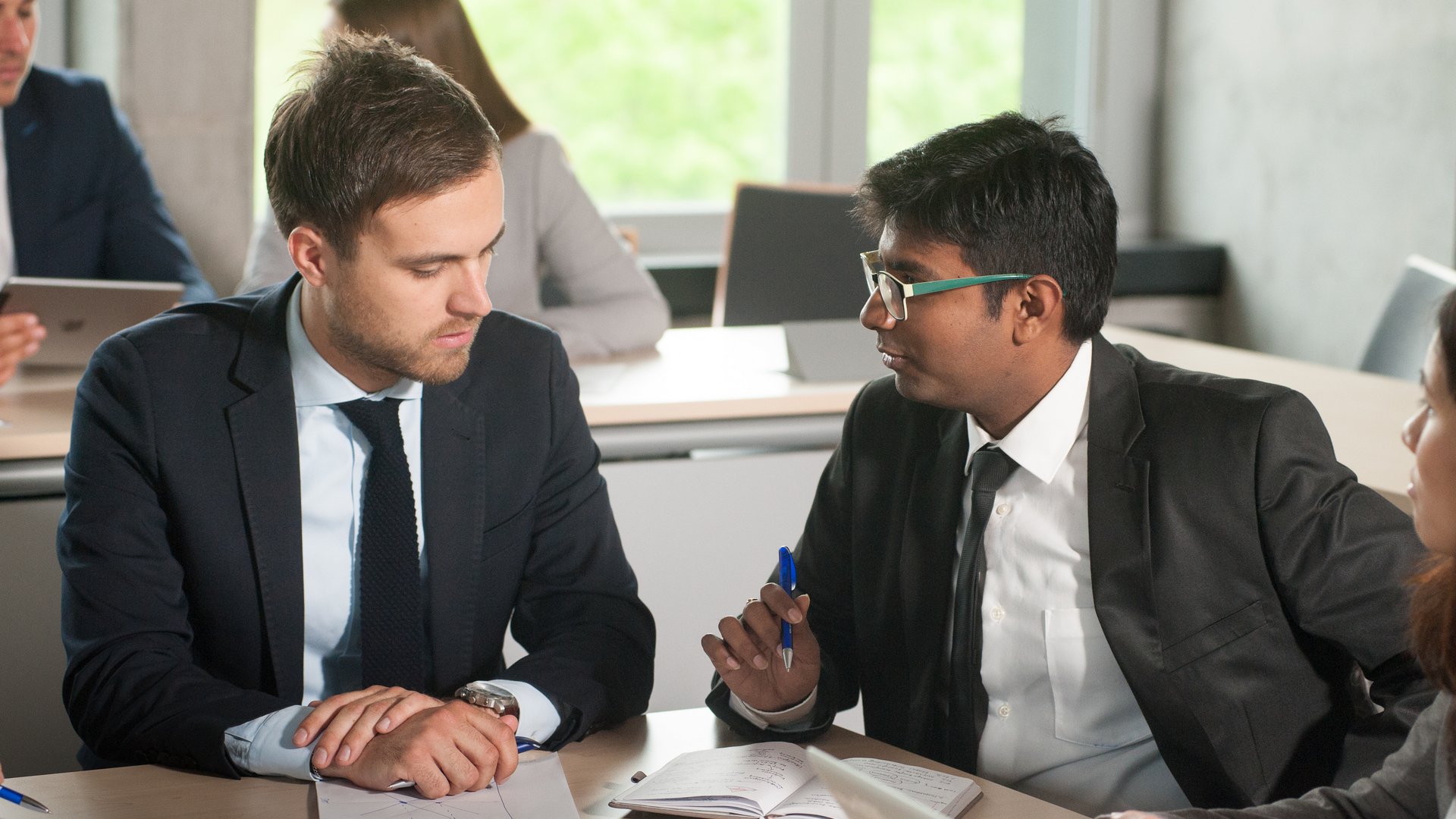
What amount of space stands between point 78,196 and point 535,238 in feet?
3.51

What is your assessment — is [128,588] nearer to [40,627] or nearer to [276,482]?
[276,482]

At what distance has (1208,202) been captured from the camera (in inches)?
194

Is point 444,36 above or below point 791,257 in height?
above

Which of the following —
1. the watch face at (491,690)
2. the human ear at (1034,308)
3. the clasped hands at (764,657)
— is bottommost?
the watch face at (491,690)

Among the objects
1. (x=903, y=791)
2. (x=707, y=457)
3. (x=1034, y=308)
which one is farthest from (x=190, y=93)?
(x=903, y=791)

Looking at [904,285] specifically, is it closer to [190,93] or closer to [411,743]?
[411,743]

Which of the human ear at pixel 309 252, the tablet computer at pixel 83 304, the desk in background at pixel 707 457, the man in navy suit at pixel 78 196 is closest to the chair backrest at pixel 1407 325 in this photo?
the desk in background at pixel 707 457

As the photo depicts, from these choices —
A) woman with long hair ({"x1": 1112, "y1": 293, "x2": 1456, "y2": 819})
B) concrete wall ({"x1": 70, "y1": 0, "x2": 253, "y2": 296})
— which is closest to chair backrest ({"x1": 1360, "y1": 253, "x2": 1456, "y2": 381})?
woman with long hair ({"x1": 1112, "y1": 293, "x2": 1456, "y2": 819})

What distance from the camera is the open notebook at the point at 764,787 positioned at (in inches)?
48.4

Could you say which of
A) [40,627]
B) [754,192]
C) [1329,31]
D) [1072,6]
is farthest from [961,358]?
[1072,6]

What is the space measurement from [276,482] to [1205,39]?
4.18 metres

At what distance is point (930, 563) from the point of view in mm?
1574

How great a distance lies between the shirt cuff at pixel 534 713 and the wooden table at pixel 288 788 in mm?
31

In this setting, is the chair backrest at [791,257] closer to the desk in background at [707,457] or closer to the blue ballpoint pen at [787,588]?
the desk in background at [707,457]
